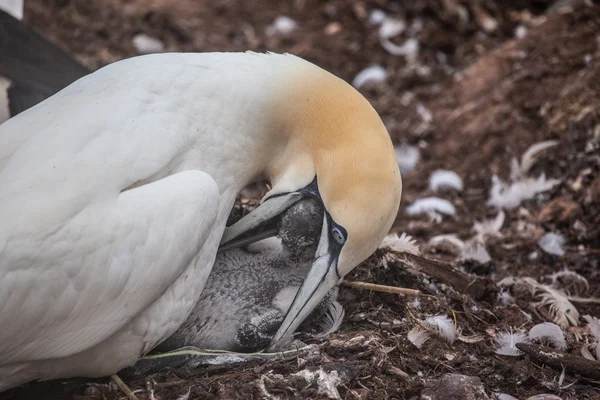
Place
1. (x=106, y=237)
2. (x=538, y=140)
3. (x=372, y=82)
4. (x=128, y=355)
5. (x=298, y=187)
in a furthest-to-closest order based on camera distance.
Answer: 1. (x=372, y=82)
2. (x=538, y=140)
3. (x=298, y=187)
4. (x=128, y=355)
5. (x=106, y=237)

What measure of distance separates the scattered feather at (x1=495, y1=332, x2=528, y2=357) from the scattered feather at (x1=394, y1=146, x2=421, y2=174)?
3.08m

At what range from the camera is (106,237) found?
12.7 feet

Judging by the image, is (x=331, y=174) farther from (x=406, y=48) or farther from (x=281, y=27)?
(x=281, y=27)

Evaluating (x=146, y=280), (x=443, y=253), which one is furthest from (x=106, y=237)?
(x=443, y=253)

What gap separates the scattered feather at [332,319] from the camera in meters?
4.73

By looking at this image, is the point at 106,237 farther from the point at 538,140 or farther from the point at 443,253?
the point at 538,140

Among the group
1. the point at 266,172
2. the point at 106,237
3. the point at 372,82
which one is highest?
the point at 106,237

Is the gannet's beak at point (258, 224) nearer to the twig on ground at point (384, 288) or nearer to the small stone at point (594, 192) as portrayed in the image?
the twig on ground at point (384, 288)

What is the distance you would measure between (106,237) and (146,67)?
104 cm

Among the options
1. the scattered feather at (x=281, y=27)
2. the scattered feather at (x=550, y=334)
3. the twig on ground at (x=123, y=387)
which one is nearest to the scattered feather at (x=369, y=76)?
the scattered feather at (x=281, y=27)

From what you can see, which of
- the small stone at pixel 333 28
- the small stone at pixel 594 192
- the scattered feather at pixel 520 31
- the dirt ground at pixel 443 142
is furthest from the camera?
the small stone at pixel 333 28

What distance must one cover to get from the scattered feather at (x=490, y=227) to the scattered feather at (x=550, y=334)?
175 cm

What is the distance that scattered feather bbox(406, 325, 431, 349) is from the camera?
15.2ft

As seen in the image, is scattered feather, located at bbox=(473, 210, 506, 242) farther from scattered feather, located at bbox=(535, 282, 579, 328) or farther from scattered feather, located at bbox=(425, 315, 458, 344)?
scattered feather, located at bbox=(425, 315, 458, 344)
